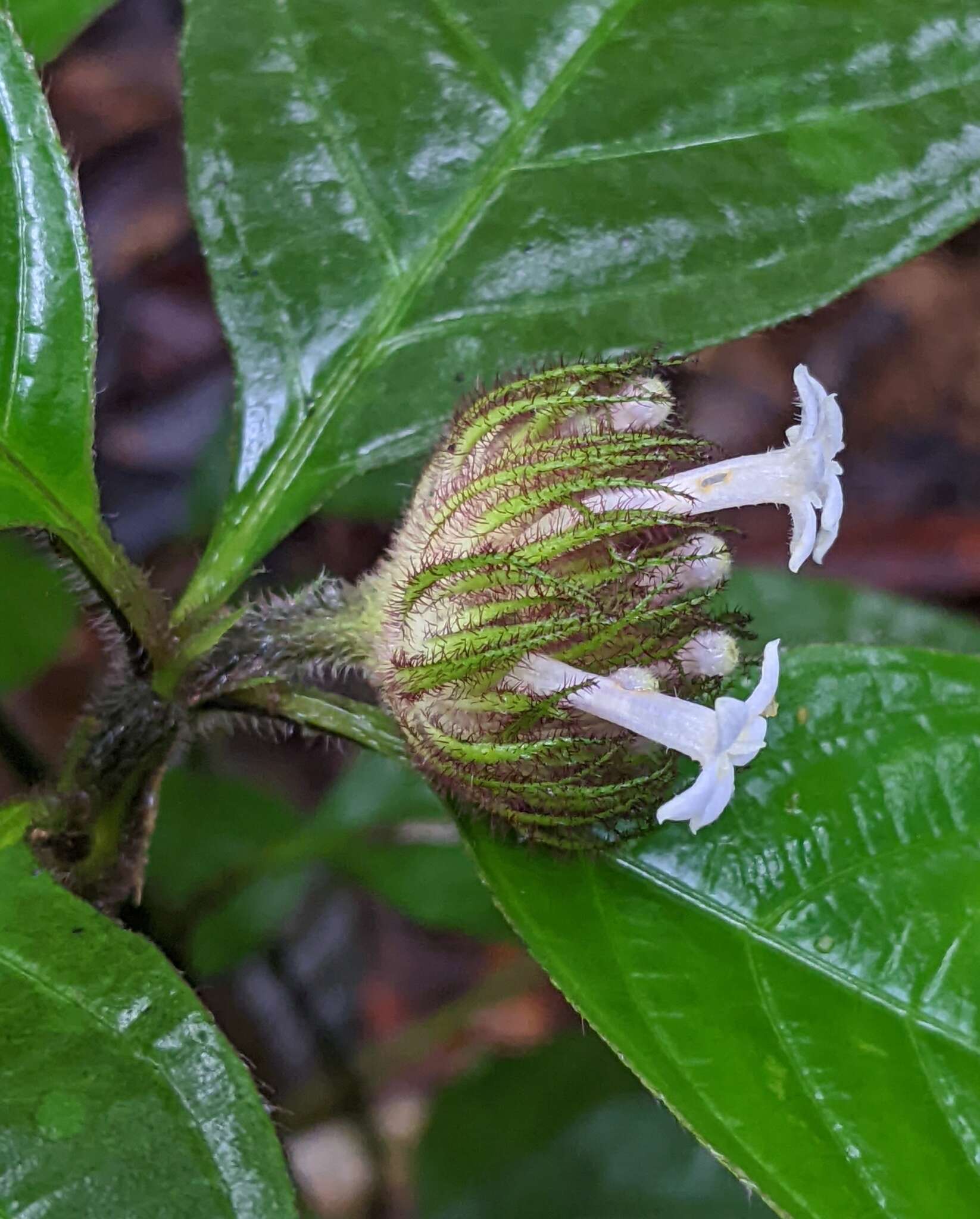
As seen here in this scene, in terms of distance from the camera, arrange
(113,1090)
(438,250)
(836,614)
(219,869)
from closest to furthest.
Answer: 1. (113,1090)
2. (438,250)
3. (836,614)
4. (219,869)

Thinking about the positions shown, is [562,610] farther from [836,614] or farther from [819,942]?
[836,614]

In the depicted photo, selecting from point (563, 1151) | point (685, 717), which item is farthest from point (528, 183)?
point (563, 1151)

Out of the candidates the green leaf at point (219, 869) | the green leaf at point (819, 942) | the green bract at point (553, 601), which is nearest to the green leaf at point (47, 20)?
the green bract at point (553, 601)

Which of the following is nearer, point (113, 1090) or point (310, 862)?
point (113, 1090)

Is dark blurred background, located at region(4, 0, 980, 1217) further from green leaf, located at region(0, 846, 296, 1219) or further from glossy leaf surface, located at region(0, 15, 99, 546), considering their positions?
green leaf, located at region(0, 846, 296, 1219)

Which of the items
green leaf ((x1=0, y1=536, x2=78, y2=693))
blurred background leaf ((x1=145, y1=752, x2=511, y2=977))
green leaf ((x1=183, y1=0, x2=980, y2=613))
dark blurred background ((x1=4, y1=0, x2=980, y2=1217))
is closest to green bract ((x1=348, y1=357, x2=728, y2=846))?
green leaf ((x1=183, y1=0, x2=980, y2=613))
